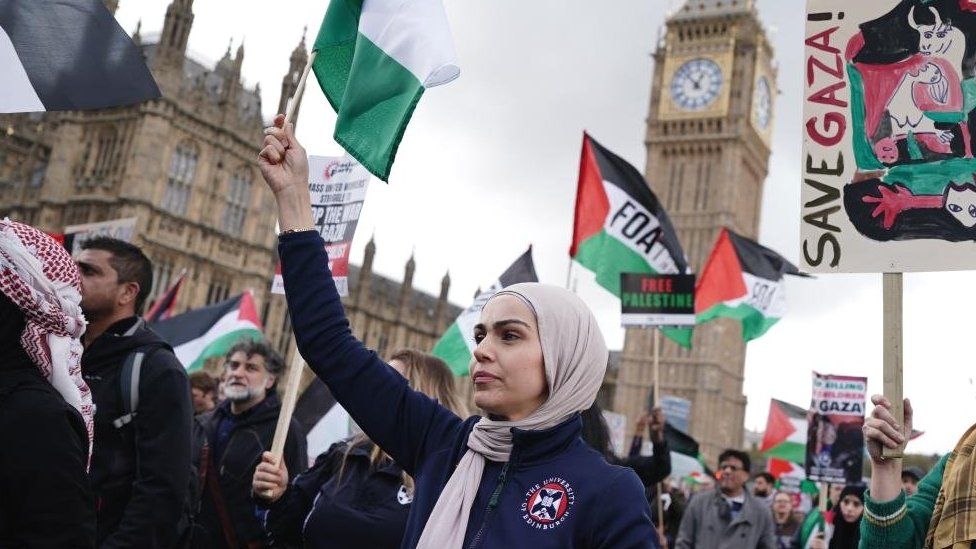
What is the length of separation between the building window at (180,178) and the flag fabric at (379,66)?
91.5ft

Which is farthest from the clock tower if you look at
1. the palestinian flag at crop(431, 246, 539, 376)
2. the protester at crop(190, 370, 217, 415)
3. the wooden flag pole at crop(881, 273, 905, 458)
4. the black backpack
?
the wooden flag pole at crop(881, 273, 905, 458)

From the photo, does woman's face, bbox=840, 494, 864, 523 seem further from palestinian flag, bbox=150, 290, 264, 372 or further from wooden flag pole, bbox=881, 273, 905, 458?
palestinian flag, bbox=150, 290, 264, 372

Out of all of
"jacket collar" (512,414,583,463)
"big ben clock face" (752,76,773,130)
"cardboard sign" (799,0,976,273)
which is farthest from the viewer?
"big ben clock face" (752,76,773,130)

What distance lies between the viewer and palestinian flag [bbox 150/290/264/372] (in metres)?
12.6

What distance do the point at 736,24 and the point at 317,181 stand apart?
2088 inches

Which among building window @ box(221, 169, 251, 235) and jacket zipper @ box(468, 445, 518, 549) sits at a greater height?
building window @ box(221, 169, 251, 235)

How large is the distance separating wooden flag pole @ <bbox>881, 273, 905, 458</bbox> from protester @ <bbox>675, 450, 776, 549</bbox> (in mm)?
4176

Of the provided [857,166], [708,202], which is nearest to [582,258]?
[857,166]

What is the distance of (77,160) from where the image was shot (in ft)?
99.2

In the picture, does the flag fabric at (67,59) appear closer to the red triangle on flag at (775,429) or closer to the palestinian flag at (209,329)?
the palestinian flag at (209,329)

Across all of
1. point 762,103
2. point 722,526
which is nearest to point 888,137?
point 722,526

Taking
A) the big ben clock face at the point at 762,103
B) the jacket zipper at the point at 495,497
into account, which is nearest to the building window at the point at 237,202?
the jacket zipper at the point at 495,497

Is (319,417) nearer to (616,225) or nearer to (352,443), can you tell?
(616,225)

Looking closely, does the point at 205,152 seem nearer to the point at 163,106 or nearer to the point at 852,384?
the point at 163,106
